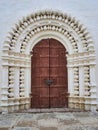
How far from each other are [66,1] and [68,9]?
0.24 meters

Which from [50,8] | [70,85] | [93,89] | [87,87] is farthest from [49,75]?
[50,8]

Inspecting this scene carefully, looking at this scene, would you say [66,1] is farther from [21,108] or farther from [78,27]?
[21,108]

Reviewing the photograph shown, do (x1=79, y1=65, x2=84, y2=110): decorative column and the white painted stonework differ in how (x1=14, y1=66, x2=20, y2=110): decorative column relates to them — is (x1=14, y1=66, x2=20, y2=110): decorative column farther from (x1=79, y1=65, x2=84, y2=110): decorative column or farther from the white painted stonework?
(x1=79, y1=65, x2=84, y2=110): decorative column

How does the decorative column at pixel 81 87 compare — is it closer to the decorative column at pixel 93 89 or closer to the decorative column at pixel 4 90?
the decorative column at pixel 93 89

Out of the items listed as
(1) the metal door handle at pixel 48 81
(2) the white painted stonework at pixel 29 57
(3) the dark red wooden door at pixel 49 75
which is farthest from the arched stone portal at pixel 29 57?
(1) the metal door handle at pixel 48 81

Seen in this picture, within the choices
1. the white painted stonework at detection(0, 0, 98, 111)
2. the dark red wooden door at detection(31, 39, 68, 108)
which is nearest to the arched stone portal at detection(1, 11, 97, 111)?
the white painted stonework at detection(0, 0, 98, 111)

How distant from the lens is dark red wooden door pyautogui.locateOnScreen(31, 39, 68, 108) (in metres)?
5.02

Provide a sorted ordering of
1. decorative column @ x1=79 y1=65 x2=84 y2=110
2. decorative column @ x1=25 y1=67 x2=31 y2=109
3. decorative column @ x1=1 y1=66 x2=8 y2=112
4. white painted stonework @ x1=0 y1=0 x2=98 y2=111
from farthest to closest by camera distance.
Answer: decorative column @ x1=25 y1=67 x2=31 y2=109 < decorative column @ x1=79 y1=65 x2=84 y2=110 < white painted stonework @ x1=0 y1=0 x2=98 y2=111 < decorative column @ x1=1 y1=66 x2=8 y2=112

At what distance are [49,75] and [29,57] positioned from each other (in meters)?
0.79

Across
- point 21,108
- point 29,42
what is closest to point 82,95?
point 21,108

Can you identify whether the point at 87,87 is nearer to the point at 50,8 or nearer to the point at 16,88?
the point at 16,88

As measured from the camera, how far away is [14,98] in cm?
469

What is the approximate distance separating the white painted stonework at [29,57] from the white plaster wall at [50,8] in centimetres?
15

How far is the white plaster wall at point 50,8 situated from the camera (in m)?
4.84
